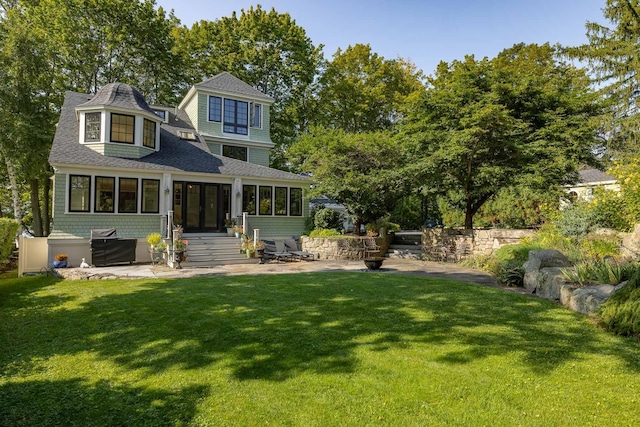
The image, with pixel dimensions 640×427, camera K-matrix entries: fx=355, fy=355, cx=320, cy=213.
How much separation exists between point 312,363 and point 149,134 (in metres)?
15.4

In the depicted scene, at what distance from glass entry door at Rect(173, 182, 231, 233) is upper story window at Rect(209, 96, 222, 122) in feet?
17.4

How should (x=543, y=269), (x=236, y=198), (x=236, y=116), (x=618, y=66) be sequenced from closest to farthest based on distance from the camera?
(x=543, y=269), (x=236, y=198), (x=618, y=66), (x=236, y=116)

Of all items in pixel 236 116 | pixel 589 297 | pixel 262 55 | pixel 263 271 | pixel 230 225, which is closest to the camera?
pixel 589 297

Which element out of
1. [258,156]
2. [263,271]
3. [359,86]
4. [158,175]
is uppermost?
[359,86]

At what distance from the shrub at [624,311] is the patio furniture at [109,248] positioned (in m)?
13.7

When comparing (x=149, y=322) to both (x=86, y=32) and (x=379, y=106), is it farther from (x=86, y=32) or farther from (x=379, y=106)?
(x=379, y=106)

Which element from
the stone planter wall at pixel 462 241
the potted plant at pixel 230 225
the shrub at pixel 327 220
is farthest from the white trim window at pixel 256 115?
the stone planter wall at pixel 462 241

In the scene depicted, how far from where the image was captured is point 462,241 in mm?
14492

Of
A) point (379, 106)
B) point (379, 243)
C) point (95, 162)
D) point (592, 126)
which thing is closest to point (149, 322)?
point (95, 162)

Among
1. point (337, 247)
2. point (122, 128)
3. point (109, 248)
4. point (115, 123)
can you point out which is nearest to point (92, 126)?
point (115, 123)

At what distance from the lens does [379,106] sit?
3231cm

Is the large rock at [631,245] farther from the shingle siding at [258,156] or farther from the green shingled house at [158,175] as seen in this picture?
the shingle siding at [258,156]

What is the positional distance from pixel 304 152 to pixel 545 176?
1043cm

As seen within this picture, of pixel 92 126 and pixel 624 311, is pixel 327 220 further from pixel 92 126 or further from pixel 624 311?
pixel 624 311
